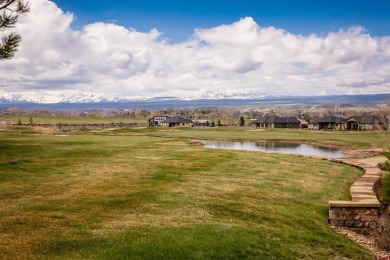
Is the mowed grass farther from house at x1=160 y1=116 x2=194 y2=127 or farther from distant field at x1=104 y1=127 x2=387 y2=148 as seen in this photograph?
house at x1=160 y1=116 x2=194 y2=127

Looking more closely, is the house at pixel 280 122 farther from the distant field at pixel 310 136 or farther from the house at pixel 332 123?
the distant field at pixel 310 136

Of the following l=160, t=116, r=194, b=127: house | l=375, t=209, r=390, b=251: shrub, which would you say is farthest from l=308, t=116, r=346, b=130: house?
l=375, t=209, r=390, b=251: shrub

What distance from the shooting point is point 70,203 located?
1661 cm

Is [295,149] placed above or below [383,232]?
below

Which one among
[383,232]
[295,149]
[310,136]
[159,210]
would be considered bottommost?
[295,149]

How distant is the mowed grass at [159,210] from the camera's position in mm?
12297

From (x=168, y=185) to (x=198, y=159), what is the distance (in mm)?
12371

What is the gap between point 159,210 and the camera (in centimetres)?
1645

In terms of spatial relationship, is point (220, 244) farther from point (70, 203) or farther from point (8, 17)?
point (8, 17)

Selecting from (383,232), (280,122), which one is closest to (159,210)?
(383,232)

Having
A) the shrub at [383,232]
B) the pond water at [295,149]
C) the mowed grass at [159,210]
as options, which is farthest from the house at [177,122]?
the shrub at [383,232]

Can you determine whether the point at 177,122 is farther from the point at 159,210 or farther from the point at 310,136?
the point at 159,210

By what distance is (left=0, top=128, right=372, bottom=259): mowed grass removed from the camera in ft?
40.3

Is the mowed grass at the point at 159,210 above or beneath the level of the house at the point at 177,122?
above
